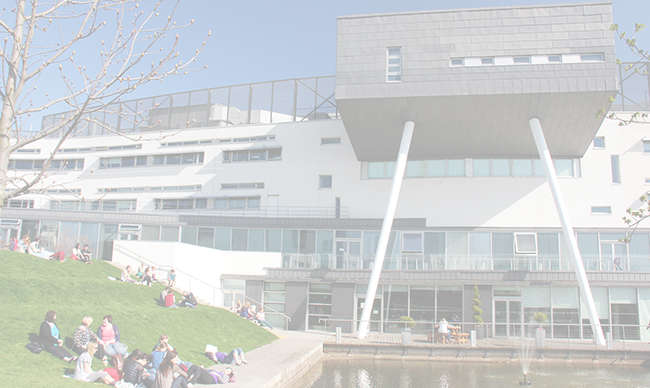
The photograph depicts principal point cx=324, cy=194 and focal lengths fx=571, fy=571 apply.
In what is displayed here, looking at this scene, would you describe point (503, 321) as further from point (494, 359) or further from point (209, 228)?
point (209, 228)

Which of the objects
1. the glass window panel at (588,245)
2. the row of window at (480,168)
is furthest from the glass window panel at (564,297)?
the row of window at (480,168)

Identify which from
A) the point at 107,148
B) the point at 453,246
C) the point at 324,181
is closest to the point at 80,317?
the point at 453,246

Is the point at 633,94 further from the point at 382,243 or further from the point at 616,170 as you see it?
the point at 382,243

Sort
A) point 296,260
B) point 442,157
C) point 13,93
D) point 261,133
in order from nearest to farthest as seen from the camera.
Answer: point 13,93 → point 296,260 → point 442,157 → point 261,133

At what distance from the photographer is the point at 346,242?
32156mm

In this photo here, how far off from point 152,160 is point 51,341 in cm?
2953

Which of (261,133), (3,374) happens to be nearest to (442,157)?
(261,133)

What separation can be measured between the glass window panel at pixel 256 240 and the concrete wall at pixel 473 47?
10458 mm

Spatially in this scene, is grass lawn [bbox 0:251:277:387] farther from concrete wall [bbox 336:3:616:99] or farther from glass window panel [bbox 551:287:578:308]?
glass window panel [bbox 551:287:578:308]

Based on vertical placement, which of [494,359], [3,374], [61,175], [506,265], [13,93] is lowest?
[494,359]

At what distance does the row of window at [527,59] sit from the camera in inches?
982

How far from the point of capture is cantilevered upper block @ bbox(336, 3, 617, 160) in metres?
24.9

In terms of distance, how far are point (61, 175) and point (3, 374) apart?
3684cm

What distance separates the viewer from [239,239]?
33.1 m
